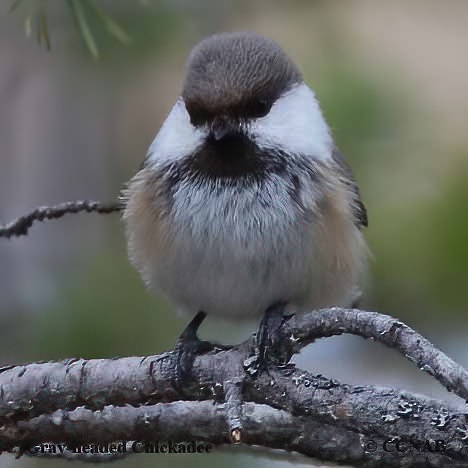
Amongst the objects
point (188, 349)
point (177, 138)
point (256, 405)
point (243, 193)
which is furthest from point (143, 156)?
point (256, 405)

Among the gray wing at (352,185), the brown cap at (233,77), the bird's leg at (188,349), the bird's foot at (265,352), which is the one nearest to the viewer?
the bird's foot at (265,352)

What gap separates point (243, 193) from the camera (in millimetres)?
2252

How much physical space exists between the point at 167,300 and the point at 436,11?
1.63m

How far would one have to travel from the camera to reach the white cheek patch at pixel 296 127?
89.4 inches

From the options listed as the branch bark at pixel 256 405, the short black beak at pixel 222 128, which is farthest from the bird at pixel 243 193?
the branch bark at pixel 256 405

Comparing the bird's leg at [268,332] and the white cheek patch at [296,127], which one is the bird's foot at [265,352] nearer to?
the bird's leg at [268,332]

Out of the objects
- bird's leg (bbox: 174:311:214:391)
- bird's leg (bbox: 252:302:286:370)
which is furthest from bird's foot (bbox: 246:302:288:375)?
bird's leg (bbox: 174:311:214:391)

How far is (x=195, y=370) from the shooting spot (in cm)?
205

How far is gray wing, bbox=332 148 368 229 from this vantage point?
8.21ft

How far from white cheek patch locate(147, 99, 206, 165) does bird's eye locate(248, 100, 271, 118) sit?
0.41 ft

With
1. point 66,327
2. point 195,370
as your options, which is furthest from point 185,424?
point 66,327

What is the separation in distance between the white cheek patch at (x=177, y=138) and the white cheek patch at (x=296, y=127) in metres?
0.15

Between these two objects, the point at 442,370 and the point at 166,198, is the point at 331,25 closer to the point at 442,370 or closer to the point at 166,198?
the point at 166,198

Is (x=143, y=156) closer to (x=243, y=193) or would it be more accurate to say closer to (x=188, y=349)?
(x=243, y=193)
